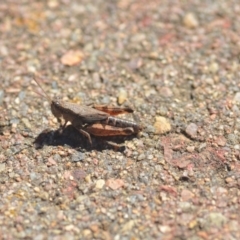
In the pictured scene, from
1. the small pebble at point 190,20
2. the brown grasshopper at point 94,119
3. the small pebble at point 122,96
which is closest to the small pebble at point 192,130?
the brown grasshopper at point 94,119

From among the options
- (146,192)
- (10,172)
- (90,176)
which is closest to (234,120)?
(146,192)

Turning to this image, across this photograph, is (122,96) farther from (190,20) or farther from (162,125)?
(190,20)

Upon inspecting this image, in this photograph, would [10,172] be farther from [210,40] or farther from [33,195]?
[210,40]

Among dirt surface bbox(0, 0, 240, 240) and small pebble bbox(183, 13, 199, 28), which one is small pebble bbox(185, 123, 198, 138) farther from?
small pebble bbox(183, 13, 199, 28)

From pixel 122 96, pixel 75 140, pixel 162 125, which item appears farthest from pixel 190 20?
pixel 75 140

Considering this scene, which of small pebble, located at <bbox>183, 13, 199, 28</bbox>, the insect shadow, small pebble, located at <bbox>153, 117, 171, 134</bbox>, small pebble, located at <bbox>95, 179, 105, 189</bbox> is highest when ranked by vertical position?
small pebble, located at <bbox>183, 13, 199, 28</bbox>

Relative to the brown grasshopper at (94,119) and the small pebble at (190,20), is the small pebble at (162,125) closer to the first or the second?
the brown grasshopper at (94,119)

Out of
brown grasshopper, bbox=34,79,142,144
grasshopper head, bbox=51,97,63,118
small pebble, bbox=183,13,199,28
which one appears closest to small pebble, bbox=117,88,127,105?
brown grasshopper, bbox=34,79,142,144
